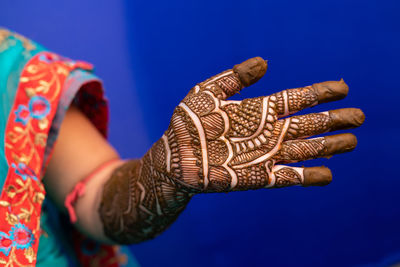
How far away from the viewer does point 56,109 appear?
0.67 metres

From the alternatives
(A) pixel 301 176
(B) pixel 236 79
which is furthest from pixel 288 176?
(B) pixel 236 79

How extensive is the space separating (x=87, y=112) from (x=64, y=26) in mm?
448

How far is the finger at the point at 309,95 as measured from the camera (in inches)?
19.1

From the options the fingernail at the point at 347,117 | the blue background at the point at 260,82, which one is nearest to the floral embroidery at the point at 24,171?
the blue background at the point at 260,82

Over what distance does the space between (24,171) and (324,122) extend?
0.44m

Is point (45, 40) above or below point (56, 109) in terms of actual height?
above

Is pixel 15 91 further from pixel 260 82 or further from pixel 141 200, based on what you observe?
pixel 260 82

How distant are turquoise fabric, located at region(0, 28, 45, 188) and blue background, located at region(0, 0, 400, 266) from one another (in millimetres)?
297

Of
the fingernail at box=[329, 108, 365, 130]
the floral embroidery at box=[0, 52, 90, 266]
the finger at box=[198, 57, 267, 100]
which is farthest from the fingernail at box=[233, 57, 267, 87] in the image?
the floral embroidery at box=[0, 52, 90, 266]

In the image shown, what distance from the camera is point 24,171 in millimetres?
609

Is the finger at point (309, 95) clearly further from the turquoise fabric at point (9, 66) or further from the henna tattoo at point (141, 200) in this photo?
the turquoise fabric at point (9, 66)

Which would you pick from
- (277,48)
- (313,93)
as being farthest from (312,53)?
(313,93)

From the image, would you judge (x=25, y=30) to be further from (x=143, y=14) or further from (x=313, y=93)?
(x=313, y=93)

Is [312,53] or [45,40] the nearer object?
[312,53]
